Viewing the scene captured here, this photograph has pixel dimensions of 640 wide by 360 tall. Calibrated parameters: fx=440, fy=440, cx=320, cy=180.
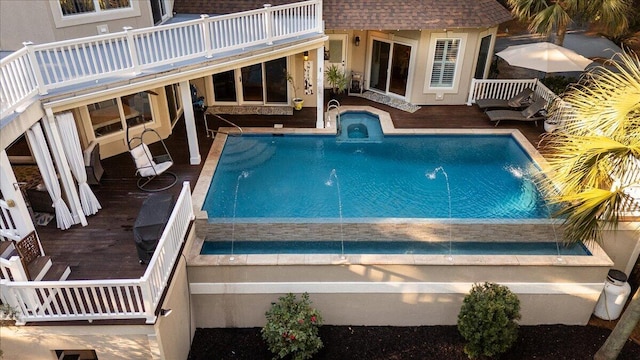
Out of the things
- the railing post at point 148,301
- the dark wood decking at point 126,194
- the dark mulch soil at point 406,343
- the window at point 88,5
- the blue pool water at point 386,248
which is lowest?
the dark mulch soil at point 406,343

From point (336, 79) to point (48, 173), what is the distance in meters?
A: 10.5

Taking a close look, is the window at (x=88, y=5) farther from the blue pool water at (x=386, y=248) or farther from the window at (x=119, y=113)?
the blue pool water at (x=386, y=248)

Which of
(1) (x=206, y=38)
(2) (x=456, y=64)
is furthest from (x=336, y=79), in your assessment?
(1) (x=206, y=38)

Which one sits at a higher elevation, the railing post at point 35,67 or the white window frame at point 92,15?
the white window frame at point 92,15

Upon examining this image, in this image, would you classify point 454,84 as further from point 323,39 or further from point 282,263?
point 282,263

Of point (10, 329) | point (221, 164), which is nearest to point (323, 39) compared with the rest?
point (221, 164)

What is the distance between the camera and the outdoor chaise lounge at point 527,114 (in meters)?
14.3

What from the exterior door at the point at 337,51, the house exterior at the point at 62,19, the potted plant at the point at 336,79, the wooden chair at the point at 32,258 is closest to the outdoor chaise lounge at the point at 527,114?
the potted plant at the point at 336,79

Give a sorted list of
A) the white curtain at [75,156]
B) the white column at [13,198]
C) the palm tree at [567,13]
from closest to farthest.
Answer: the white column at [13,198]
the white curtain at [75,156]
the palm tree at [567,13]

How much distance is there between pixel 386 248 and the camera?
31.8 feet

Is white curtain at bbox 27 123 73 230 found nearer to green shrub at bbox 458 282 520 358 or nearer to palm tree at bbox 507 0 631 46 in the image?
green shrub at bbox 458 282 520 358

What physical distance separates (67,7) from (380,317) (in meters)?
10.0

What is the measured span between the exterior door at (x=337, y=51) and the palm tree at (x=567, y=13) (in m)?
6.08

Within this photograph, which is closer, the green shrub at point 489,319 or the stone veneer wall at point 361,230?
the green shrub at point 489,319
